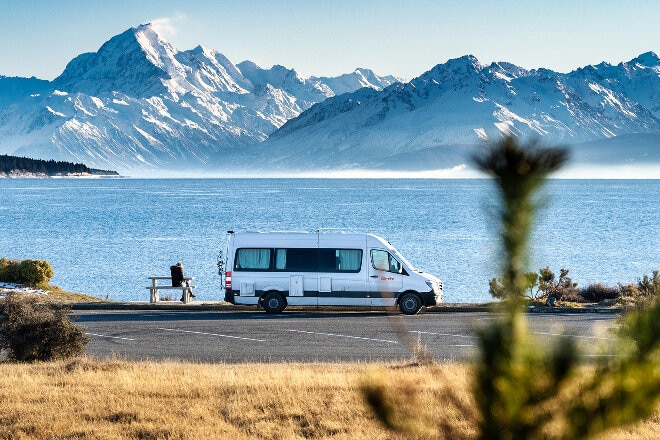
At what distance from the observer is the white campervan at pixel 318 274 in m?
28.4

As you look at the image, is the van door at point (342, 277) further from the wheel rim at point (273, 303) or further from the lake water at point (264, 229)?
the lake water at point (264, 229)

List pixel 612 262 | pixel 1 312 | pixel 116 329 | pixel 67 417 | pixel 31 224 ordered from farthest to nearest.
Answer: pixel 31 224 → pixel 612 262 → pixel 116 329 → pixel 1 312 → pixel 67 417

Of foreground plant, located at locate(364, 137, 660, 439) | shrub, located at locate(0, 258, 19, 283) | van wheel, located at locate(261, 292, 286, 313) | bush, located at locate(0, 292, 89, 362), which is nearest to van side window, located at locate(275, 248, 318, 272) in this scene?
van wheel, located at locate(261, 292, 286, 313)

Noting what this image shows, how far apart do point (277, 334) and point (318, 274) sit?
16.2 feet

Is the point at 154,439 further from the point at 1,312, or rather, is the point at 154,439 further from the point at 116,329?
the point at 116,329

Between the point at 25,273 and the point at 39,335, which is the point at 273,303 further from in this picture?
the point at 25,273

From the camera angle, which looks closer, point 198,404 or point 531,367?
point 531,367

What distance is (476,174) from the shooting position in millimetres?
2885

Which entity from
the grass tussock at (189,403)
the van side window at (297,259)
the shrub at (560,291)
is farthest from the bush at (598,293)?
the grass tussock at (189,403)

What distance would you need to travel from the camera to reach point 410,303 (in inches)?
1118

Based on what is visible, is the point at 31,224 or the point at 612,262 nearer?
the point at 612,262

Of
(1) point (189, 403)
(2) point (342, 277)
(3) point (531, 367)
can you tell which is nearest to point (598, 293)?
(2) point (342, 277)

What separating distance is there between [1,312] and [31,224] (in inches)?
4115

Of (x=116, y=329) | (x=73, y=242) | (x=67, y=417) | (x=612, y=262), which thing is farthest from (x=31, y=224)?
(x=67, y=417)
